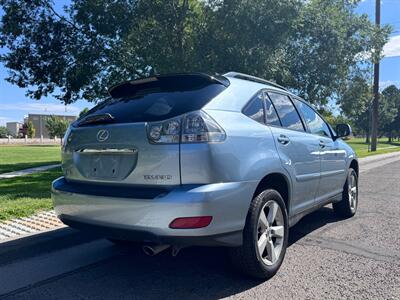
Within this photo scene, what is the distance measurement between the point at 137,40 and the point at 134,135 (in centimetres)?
892

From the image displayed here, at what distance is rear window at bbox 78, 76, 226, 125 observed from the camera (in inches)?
131

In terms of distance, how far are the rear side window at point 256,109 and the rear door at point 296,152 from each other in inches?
6.9

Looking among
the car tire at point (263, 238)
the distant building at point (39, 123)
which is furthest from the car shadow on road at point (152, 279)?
the distant building at point (39, 123)

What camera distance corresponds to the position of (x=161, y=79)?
3.86 meters

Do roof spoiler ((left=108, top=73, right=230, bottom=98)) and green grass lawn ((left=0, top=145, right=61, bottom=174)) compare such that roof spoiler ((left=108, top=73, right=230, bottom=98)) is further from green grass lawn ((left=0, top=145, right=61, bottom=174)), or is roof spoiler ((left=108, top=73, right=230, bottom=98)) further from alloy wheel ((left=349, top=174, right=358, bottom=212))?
green grass lawn ((left=0, top=145, right=61, bottom=174))

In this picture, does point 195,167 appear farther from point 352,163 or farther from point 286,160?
point 352,163

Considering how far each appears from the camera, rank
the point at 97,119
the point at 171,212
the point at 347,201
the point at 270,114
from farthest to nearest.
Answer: the point at 347,201 → the point at 270,114 → the point at 97,119 → the point at 171,212

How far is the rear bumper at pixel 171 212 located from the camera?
3.00 metres

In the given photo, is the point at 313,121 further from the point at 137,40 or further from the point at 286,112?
the point at 137,40

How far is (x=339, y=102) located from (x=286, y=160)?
15728 millimetres

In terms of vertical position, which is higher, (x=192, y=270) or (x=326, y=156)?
(x=326, y=156)

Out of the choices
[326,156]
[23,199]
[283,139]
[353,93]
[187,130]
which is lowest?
[23,199]

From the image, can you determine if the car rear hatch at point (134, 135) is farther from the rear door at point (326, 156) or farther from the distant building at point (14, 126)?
the distant building at point (14, 126)

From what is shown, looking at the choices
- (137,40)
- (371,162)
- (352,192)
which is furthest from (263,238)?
(371,162)
